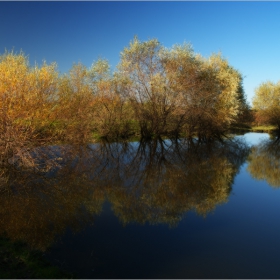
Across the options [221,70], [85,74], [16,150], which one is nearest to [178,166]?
[16,150]

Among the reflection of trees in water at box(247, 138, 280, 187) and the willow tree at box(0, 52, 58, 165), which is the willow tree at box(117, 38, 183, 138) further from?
the willow tree at box(0, 52, 58, 165)

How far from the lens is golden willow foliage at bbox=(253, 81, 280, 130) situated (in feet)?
152

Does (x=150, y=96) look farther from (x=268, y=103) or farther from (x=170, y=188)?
A: (x=268, y=103)

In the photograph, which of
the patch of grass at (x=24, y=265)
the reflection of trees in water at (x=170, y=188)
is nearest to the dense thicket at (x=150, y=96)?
the reflection of trees in water at (x=170, y=188)

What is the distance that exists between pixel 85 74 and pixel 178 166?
18121 mm

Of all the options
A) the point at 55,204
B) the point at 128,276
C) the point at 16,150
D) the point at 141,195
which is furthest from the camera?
the point at 16,150

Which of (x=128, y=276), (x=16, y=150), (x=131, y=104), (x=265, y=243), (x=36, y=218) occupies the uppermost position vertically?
(x=131, y=104)

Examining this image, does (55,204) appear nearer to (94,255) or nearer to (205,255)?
(94,255)

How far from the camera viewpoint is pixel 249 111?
55.3m

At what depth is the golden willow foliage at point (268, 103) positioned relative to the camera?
46.3 metres

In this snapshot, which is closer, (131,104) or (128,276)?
(128,276)

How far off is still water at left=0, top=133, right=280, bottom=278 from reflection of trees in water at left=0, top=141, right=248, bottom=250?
0.12 ft

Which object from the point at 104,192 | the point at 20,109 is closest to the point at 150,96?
the point at 20,109

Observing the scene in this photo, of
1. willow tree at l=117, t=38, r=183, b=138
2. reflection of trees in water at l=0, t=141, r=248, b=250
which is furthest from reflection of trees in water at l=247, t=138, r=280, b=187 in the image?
willow tree at l=117, t=38, r=183, b=138
